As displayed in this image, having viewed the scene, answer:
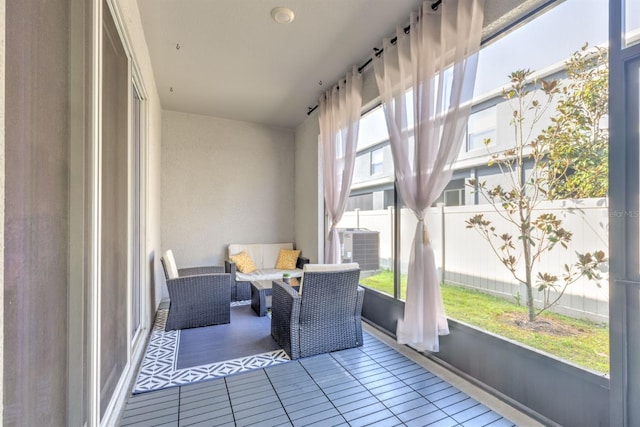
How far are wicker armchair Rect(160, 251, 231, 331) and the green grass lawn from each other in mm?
2434

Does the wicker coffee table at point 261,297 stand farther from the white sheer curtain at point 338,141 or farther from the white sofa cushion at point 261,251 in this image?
the white sofa cushion at point 261,251

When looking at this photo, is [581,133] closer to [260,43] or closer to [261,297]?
[260,43]

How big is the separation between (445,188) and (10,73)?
2527 mm

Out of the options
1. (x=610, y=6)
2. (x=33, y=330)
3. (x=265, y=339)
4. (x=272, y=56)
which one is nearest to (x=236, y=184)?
(x=272, y=56)

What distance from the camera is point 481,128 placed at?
225 cm

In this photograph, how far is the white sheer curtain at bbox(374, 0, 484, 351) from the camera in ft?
6.98

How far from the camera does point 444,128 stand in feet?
7.36

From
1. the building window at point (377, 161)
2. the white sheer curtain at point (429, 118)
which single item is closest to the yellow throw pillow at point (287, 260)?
the building window at point (377, 161)

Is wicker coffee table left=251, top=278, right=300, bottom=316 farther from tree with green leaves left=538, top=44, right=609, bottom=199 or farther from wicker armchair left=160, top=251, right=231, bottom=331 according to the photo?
tree with green leaves left=538, top=44, right=609, bottom=199

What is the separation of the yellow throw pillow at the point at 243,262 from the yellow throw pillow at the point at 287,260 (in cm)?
47

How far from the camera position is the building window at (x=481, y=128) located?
7.15 ft

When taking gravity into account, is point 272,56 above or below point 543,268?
above

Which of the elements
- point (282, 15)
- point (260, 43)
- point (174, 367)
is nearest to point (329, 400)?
point (174, 367)

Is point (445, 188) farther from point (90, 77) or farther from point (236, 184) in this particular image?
point (236, 184)
